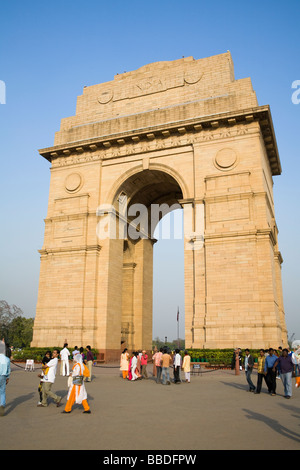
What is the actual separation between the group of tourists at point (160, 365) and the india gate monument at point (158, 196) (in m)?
4.78

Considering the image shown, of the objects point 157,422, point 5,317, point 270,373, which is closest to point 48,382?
point 157,422

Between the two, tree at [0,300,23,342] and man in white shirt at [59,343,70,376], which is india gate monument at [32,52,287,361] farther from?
tree at [0,300,23,342]

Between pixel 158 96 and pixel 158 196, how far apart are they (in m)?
8.08

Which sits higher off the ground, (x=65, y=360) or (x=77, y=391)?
(x=65, y=360)

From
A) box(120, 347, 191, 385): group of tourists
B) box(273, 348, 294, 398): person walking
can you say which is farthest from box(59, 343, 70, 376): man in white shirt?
box(273, 348, 294, 398): person walking

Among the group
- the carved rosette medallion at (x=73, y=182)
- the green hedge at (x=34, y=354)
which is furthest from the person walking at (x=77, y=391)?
the carved rosette medallion at (x=73, y=182)

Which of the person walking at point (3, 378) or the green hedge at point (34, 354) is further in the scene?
the green hedge at point (34, 354)

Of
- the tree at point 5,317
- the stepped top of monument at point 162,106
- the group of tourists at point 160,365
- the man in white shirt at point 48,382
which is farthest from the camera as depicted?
the tree at point 5,317

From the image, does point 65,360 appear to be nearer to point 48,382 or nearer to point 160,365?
point 160,365

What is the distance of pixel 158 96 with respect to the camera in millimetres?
28469

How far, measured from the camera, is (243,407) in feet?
31.9

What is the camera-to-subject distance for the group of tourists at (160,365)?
15.6m

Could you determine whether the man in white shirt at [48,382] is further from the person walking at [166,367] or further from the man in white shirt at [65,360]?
the man in white shirt at [65,360]
